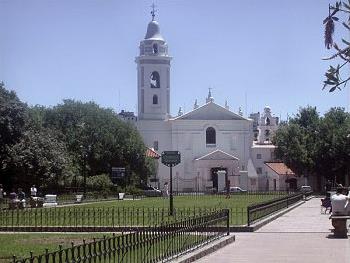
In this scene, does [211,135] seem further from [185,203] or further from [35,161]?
[185,203]

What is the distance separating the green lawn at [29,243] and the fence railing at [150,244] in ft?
3.85

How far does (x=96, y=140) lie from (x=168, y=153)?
3928 centimetres

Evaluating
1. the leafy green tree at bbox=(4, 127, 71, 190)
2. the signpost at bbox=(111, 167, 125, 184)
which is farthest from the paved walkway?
the signpost at bbox=(111, 167, 125, 184)

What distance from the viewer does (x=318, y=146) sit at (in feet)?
238

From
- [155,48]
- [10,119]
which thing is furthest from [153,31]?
[10,119]

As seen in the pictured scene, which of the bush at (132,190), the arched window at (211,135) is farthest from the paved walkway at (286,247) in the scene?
the arched window at (211,135)

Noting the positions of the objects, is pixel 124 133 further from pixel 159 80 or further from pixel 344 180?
pixel 344 180

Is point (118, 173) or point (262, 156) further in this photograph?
point (262, 156)

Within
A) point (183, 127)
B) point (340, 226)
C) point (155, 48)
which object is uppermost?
point (155, 48)

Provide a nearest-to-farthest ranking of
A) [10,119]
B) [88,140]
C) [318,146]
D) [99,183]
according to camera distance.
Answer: [10,119] → [99,183] → [88,140] → [318,146]

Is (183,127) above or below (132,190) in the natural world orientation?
above

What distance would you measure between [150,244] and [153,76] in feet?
246

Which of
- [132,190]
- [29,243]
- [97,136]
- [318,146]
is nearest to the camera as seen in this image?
[29,243]

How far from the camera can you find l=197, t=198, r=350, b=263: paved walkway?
14.4m
